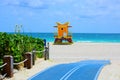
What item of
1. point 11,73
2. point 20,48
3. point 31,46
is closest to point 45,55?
point 31,46

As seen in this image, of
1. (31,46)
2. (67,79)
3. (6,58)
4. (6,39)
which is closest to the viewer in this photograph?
(6,58)

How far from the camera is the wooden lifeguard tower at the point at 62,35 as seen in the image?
67062 mm

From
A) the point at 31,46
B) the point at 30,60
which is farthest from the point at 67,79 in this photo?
the point at 31,46

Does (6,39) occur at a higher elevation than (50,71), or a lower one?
higher

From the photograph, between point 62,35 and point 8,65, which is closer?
point 8,65

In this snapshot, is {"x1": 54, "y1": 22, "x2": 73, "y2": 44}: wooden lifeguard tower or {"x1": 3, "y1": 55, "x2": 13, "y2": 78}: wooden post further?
{"x1": 54, "y1": 22, "x2": 73, "y2": 44}: wooden lifeguard tower

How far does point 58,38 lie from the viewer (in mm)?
67000

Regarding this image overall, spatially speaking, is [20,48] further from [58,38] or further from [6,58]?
[58,38]

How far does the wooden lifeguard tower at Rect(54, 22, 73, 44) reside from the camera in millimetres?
67062

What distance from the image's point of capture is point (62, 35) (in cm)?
6769

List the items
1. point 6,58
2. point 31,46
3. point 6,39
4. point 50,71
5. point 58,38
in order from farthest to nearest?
point 58,38 → point 31,46 → point 50,71 → point 6,39 → point 6,58

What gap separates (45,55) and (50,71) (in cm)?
737

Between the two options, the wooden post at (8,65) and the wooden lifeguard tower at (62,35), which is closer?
the wooden post at (8,65)

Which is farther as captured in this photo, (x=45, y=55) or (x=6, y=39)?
(x=45, y=55)
